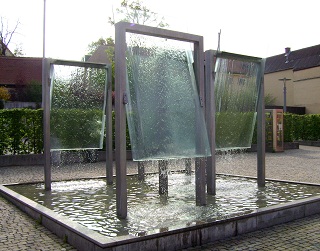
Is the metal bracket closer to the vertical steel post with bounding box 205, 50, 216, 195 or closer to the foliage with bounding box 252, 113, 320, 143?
the vertical steel post with bounding box 205, 50, 216, 195

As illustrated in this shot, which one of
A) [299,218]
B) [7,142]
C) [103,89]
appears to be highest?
[103,89]

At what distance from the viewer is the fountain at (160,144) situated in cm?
541

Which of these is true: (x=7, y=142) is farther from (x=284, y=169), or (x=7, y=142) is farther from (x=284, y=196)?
(x=284, y=196)

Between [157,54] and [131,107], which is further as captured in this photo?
[157,54]

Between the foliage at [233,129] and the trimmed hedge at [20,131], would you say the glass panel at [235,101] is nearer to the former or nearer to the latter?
the foliage at [233,129]

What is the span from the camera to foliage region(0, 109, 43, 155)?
14953 mm

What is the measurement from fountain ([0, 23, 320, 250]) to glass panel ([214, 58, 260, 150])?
2 cm

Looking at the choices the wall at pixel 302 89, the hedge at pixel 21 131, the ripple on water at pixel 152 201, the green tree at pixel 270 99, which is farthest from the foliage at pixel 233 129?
the green tree at pixel 270 99

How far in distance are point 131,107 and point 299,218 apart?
10.5 feet

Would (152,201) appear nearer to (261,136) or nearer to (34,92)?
(261,136)

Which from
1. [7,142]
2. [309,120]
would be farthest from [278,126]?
[7,142]

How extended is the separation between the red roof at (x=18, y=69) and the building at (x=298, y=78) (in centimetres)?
2633

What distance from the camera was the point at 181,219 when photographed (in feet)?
18.9

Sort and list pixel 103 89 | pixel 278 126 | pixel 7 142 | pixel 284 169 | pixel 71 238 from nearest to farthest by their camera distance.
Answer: pixel 71 238 < pixel 103 89 < pixel 284 169 < pixel 7 142 < pixel 278 126
